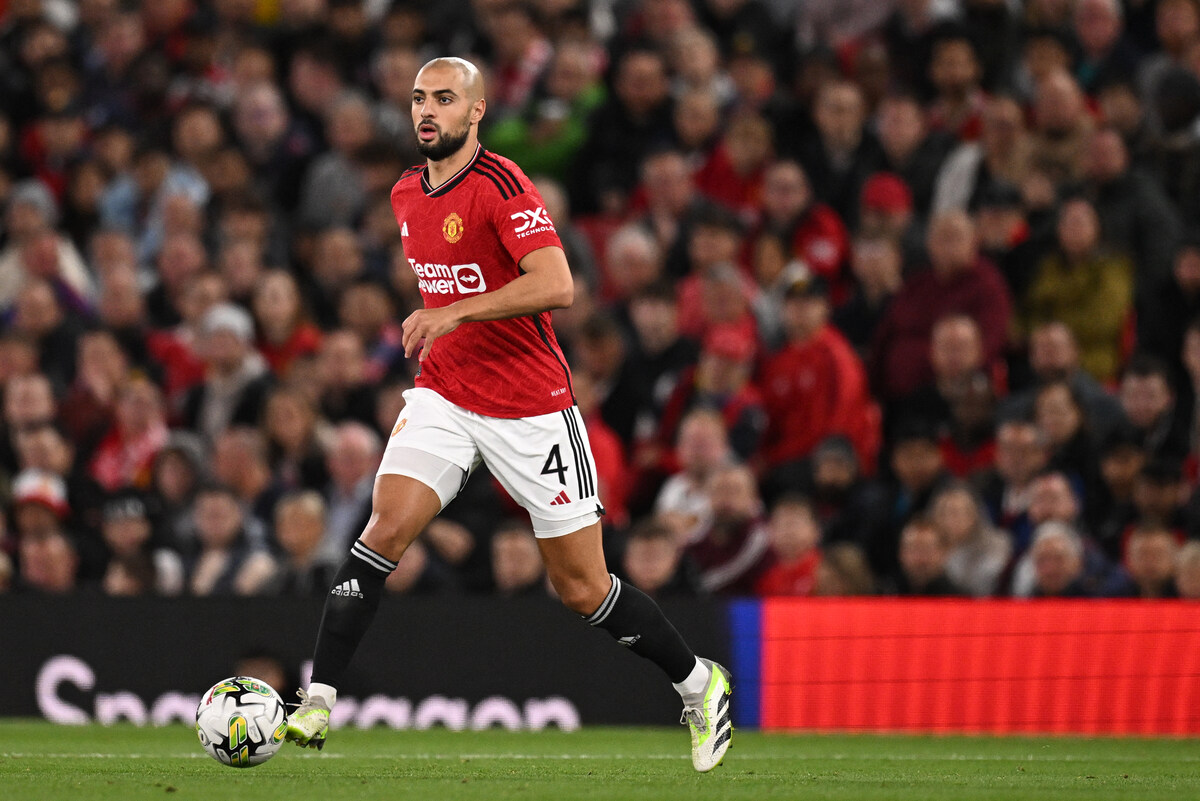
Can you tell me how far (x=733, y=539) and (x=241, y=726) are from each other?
17.4 ft

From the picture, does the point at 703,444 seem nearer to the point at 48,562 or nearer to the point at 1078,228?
the point at 1078,228

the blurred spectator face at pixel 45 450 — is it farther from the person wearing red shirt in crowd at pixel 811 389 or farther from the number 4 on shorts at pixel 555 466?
the number 4 on shorts at pixel 555 466

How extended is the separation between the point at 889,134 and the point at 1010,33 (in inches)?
57.7

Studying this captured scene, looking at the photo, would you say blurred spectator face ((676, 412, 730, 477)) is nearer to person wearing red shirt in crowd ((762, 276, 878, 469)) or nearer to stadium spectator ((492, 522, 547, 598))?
person wearing red shirt in crowd ((762, 276, 878, 469))

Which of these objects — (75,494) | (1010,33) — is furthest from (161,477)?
(1010,33)

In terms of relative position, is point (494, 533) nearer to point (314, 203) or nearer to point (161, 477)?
point (161, 477)

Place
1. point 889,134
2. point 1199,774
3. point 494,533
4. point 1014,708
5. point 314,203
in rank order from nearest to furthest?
point 1199,774 < point 1014,708 < point 494,533 < point 889,134 < point 314,203

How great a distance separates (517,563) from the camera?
37.3ft

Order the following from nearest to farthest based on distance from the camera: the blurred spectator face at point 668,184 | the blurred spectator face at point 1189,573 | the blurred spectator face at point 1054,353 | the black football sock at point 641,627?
the black football sock at point 641,627
the blurred spectator face at point 1189,573
the blurred spectator face at point 1054,353
the blurred spectator face at point 668,184

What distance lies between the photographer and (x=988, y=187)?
13219 mm

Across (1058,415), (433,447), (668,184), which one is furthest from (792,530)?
(433,447)

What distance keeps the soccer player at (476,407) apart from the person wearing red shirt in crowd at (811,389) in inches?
206

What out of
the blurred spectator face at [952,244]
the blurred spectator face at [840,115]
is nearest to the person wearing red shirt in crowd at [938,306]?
the blurred spectator face at [952,244]

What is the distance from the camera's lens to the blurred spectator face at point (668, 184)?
45.9 ft
